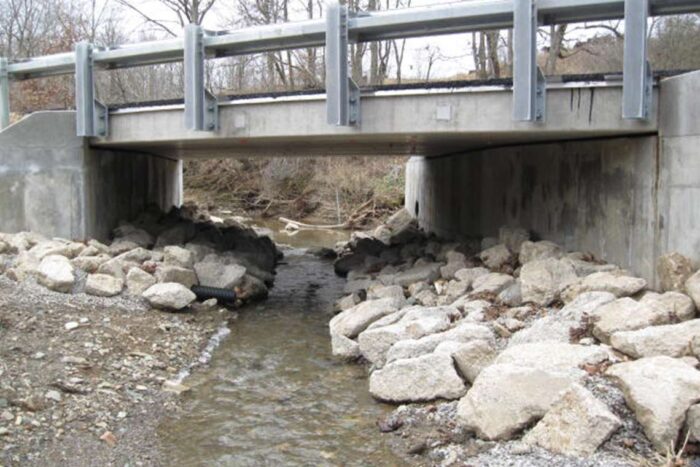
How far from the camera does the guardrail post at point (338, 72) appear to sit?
912cm

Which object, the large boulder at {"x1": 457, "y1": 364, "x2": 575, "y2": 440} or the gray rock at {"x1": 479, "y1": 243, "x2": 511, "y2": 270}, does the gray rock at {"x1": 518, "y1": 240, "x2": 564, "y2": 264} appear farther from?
the large boulder at {"x1": 457, "y1": 364, "x2": 575, "y2": 440}

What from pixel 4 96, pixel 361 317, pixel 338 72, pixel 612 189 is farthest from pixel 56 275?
pixel 612 189

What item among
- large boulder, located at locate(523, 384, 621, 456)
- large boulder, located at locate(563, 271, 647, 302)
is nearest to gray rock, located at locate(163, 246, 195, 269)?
large boulder, located at locate(563, 271, 647, 302)

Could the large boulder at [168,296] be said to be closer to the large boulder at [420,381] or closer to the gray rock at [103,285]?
the gray rock at [103,285]

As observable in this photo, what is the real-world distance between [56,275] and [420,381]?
224 inches

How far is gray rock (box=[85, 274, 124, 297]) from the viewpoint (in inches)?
393

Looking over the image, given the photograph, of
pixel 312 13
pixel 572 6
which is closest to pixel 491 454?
pixel 572 6

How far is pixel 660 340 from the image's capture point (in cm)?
618

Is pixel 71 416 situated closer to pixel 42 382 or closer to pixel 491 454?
pixel 42 382

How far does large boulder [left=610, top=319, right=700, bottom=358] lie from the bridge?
159cm

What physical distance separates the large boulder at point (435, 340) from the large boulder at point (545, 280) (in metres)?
1.23

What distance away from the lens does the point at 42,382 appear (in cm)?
681

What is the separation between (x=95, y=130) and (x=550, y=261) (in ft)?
24.8

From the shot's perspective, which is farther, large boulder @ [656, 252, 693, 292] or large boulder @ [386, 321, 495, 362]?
large boulder @ [386, 321, 495, 362]
